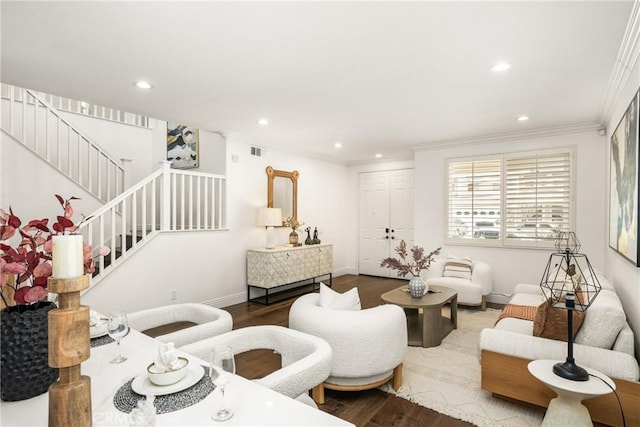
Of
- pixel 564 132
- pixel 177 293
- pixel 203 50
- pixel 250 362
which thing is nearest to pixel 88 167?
pixel 177 293

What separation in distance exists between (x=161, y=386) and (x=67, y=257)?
605 millimetres

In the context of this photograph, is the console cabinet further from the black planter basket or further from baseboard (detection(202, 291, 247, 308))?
the black planter basket

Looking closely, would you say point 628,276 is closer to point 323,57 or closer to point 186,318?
point 323,57

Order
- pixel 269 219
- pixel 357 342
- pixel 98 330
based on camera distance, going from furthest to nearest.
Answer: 1. pixel 269 219
2. pixel 357 342
3. pixel 98 330

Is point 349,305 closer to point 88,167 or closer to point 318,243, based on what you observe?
point 318,243

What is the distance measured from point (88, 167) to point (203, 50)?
354 centimetres

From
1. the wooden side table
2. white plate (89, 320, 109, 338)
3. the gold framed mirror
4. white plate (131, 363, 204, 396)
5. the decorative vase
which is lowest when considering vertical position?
the wooden side table

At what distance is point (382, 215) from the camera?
23.8 ft

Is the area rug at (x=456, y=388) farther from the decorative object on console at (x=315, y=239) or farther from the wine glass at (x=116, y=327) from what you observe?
the decorative object on console at (x=315, y=239)

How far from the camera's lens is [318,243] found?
630 centimetres

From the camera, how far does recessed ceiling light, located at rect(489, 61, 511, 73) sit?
106 inches

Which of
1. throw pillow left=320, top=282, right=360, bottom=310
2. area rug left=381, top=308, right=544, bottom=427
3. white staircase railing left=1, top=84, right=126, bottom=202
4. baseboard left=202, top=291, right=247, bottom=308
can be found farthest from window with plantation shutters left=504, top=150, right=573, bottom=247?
white staircase railing left=1, top=84, right=126, bottom=202

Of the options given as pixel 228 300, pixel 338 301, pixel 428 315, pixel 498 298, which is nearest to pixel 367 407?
pixel 338 301

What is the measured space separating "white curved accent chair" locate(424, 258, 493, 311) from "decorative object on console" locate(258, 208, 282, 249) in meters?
2.44
